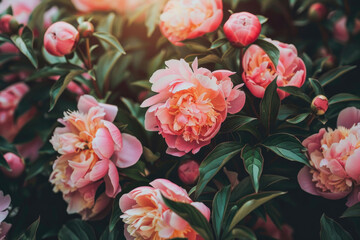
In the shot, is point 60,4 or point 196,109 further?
point 60,4

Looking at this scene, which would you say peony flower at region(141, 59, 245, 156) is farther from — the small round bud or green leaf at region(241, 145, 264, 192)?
the small round bud

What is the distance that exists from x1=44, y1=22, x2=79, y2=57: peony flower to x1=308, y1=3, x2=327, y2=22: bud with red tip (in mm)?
700

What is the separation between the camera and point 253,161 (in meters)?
0.73

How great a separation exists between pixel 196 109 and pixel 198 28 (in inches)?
9.0

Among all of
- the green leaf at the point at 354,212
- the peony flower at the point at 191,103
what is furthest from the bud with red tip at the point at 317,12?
the green leaf at the point at 354,212

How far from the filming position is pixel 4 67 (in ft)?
3.96

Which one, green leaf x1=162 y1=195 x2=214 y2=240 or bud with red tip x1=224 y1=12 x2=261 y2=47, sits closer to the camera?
green leaf x1=162 y1=195 x2=214 y2=240

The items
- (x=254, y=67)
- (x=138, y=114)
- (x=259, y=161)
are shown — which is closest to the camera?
(x=259, y=161)

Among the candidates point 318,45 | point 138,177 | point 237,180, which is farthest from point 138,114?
point 318,45

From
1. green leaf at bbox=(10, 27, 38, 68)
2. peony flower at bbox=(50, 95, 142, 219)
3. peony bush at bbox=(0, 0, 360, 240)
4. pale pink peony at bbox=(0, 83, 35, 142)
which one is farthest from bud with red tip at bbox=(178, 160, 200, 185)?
pale pink peony at bbox=(0, 83, 35, 142)

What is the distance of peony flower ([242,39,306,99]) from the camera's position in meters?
0.80

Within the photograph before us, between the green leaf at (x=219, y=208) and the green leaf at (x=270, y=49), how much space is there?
29 centimetres

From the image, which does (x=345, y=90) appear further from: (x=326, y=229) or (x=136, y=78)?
(x=136, y=78)

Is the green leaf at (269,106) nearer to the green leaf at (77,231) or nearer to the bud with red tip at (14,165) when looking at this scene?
the green leaf at (77,231)
